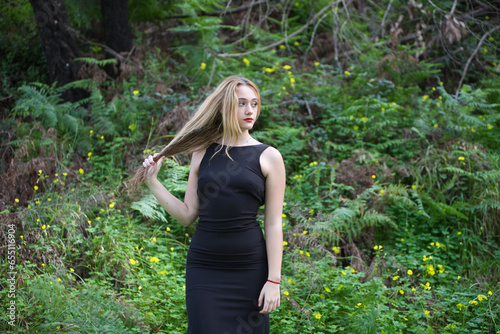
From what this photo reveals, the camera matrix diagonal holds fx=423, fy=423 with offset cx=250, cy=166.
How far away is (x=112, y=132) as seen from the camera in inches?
240

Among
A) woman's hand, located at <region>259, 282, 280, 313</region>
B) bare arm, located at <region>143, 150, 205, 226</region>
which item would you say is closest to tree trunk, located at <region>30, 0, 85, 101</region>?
bare arm, located at <region>143, 150, 205, 226</region>

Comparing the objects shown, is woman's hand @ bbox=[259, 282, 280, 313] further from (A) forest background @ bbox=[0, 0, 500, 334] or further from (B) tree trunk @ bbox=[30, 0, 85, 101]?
(B) tree trunk @ bbox=[30, 0, 85, 101]

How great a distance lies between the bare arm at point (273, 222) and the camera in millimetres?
2557

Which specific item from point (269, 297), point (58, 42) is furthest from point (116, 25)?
point (269, 297)

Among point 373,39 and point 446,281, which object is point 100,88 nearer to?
point 373,39

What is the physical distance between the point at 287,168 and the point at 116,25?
13.0 feet

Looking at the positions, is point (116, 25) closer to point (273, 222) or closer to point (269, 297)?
point (273, 222)

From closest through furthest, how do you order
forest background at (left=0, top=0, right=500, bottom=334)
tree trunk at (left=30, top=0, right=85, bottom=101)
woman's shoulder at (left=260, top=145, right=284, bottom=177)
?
1. woman's shoulder at (left=260, top=145, right=284, bottom=177)
2. forest background at (left=0, top=0, right=500, bottom=334)
3. tree trunk at (left=30, top=0, right=85, bottom=101)

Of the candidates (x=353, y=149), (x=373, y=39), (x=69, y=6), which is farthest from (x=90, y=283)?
(x=373, y=39)

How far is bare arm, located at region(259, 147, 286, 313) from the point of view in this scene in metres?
2.56

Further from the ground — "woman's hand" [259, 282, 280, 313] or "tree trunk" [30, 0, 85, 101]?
"tree trunk" [30, 0, 85, 101]

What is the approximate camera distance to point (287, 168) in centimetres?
587

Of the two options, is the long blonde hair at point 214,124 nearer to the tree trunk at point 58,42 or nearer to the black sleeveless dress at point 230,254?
the black sleeveless dress at point 230,254

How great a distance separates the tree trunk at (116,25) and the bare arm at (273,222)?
5.59 meters
